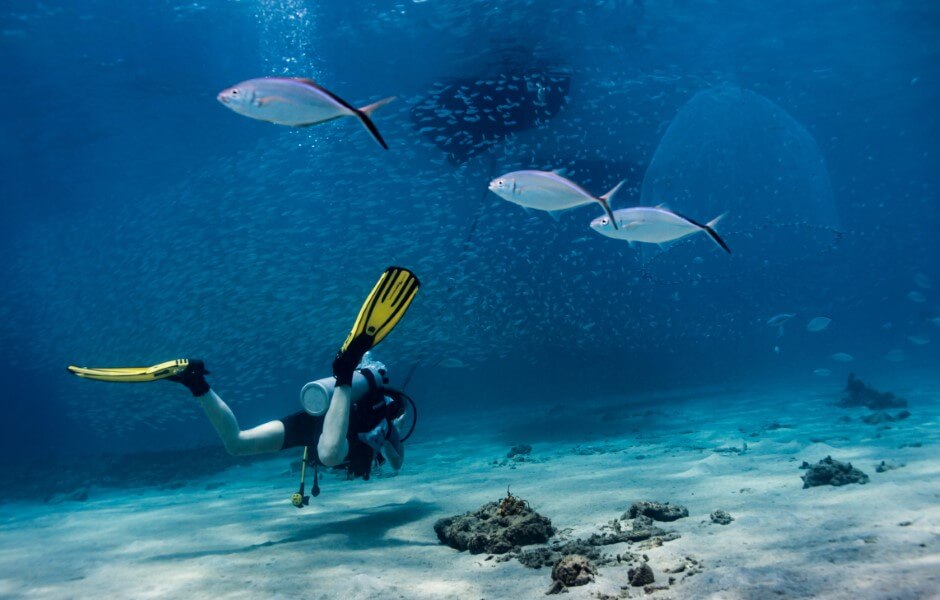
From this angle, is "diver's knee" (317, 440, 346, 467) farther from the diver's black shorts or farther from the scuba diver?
the diver's black shorts

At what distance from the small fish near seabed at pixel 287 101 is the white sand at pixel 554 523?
3211mm

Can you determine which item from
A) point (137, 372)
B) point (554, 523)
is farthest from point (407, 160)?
point (554, 523)

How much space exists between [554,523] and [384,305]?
267 centimetres

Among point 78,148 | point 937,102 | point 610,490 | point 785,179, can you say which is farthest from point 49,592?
point 937,102

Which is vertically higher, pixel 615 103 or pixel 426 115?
pixel 615 103

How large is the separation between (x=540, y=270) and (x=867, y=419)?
45.8ft

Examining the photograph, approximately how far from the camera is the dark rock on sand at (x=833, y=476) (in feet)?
16.5

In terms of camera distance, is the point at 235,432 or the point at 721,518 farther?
the point at 235,432

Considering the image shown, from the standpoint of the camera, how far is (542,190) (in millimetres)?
4520

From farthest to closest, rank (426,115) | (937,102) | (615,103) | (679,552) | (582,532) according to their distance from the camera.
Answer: (937,102) → (615,103) → (426,115) → (582,532) → (679,552)

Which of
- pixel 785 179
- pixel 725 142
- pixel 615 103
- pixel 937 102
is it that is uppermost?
pixel 937 102

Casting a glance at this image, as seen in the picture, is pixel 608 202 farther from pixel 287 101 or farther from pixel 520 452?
pixel 520 452

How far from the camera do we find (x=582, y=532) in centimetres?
431

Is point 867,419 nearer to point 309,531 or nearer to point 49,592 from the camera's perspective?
point 309,531
